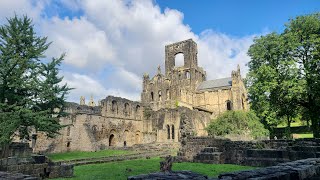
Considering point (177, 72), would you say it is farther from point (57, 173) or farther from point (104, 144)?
point (57, 173)

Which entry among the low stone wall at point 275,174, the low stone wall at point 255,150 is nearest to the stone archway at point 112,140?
the low stone wall at point 255,150

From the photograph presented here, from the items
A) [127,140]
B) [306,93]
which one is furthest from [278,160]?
[127,140]

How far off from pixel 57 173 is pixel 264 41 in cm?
2143

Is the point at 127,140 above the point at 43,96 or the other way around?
the other way around

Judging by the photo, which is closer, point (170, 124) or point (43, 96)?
point (43, 96)

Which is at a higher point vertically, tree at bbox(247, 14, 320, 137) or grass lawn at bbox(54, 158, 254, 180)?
tree at bbox(247, 14, 320, 137)

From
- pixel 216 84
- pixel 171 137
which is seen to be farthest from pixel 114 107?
pixel 216 84

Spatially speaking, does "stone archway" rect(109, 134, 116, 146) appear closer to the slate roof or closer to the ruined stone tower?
the ruined stone tower

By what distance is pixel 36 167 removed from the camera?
398 inches

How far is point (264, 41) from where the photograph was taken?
24.3m

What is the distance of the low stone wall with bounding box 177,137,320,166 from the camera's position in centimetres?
1271

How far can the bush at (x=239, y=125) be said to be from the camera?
3019 centimetres

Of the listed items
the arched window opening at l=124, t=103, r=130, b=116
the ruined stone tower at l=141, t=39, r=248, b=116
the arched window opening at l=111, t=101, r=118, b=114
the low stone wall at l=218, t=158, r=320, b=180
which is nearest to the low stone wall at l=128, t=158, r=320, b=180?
the low stone wall at l=218, t=158, r=320, b=180

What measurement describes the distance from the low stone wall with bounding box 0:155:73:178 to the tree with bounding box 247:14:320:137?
56.9 feet
